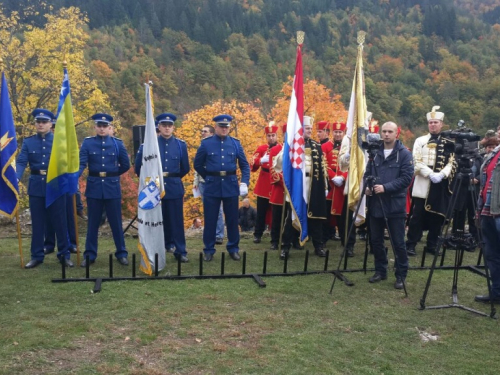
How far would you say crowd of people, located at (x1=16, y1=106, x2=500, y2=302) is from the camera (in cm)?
623

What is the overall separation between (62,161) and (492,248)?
16.9ft

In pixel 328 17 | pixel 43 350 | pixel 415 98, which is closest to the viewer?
pixel 43 350

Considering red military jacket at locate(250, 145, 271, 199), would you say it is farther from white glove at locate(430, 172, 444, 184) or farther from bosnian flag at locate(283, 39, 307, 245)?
white glove at locate(430, 172, 444, 184)

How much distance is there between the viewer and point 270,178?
347 inches

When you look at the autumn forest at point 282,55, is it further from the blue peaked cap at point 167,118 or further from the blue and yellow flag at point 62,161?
the blue and yellow flag at point 62,161

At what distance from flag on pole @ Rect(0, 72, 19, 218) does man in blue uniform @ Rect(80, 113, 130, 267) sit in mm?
859

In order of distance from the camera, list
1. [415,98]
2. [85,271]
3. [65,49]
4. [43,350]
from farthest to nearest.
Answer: [415,98] < [65,49] < [85,271] < [43,350]

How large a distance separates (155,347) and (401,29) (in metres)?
102

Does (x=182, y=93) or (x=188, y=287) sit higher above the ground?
(x=182, y=93)

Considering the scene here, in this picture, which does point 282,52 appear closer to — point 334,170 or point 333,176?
point 334,170

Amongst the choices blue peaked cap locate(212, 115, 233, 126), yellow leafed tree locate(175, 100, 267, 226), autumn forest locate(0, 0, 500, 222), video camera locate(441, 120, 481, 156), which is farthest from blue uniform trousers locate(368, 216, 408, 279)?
autumn forest locate(0, 0, 500, 222)

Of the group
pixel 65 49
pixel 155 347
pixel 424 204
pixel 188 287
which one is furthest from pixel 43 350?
pixel 65 49

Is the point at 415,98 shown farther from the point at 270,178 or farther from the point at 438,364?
the point at 438,364

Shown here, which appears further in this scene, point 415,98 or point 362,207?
point 415,98
